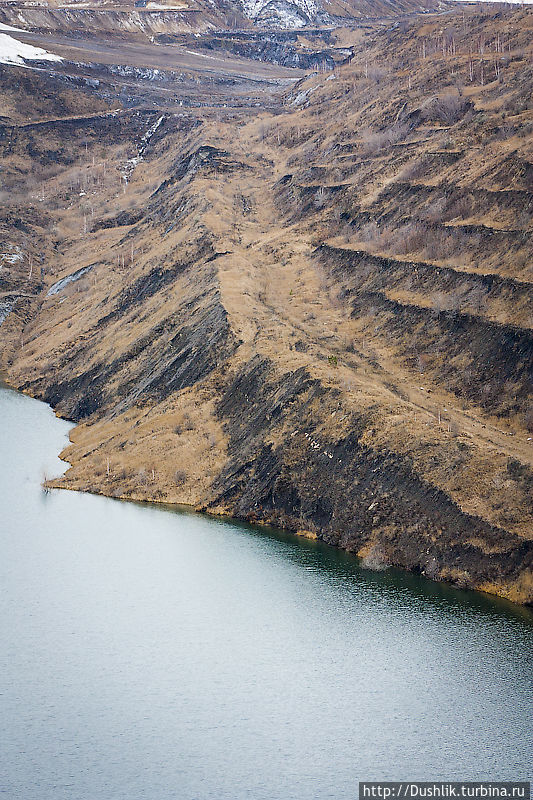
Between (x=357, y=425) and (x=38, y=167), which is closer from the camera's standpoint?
(x=357, y=425)

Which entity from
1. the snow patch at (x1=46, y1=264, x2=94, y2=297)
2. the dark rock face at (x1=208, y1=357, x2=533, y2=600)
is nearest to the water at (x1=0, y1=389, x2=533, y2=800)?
the dark rock face at (x1=208, y1=357, x2=533, y2=600)

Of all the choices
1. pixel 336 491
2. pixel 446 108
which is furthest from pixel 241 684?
pixel 446 108

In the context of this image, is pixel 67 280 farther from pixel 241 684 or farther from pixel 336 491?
pixel 241 684

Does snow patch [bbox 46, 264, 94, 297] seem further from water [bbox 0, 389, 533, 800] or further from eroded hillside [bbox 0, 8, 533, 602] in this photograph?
water [bbox 0, 389, 533, 800]

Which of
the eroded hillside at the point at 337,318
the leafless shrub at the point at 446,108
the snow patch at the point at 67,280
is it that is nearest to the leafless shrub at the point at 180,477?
the eroded hillside at the point at 337,318

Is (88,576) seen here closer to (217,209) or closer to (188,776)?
(188,776)

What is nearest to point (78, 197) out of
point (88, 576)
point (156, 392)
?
point (156, 392)

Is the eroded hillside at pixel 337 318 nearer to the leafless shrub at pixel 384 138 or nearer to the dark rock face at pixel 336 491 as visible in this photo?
the dark rock face at pixel 336 491
